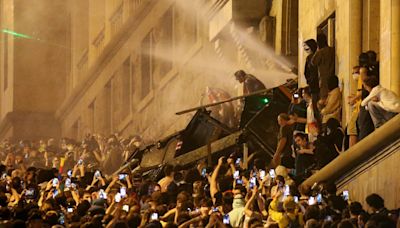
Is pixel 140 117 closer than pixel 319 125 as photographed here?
No

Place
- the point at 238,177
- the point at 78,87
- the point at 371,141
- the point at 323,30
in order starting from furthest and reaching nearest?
the point at 78,87 < the point at 323,30 < the point at 238,177 < the point at 371,141

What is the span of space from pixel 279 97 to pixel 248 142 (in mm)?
1745

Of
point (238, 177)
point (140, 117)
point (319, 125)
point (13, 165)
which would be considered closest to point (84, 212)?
point (238, 177)

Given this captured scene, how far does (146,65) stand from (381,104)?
3534cm

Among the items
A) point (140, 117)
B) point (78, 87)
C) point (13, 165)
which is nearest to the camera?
point (13, 165)

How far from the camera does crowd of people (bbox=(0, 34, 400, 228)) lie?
93.7 feet

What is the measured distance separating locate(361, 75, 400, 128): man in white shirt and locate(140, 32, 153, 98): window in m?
33.9

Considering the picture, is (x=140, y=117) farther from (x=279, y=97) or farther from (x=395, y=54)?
(x=395, y=54)

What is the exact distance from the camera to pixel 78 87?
8081 cm

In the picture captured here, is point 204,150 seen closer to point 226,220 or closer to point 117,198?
point 117,198

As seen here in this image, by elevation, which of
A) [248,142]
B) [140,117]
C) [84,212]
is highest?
[140,117]

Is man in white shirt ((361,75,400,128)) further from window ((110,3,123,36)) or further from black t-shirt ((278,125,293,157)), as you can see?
window ((110,3,123,36))

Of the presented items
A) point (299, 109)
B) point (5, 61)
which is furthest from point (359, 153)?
point (5, 61)

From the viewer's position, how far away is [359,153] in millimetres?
31578
